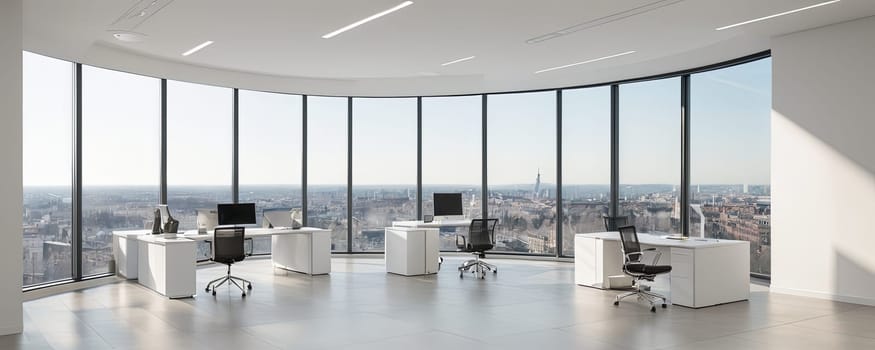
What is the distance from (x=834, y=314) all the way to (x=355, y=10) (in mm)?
6568

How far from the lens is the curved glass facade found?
32.4 ft

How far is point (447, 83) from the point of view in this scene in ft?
43.5

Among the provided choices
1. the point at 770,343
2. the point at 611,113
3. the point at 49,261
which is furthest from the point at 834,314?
the point at 49,261

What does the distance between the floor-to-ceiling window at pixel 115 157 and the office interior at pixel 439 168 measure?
1.5 inches

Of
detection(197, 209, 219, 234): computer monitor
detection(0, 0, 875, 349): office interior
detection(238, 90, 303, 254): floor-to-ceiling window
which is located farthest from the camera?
detection(238, 90, 303, 254): floor-to-ceiling window

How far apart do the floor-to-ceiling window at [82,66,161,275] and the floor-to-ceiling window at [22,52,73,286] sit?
1.02ft

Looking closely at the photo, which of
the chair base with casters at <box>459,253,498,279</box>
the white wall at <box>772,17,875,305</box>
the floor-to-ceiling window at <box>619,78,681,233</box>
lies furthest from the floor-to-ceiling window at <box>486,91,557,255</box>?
the white wall at <box>772,17,875,305</box>

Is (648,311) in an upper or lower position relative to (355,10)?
lower

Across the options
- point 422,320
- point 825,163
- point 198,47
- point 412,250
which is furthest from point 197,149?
point 825,163

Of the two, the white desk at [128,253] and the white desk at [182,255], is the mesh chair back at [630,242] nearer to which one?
the white desk at [182,255]

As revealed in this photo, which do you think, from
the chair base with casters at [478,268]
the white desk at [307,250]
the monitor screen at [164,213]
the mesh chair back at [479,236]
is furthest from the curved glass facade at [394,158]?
the mesh chair back at [479,236]

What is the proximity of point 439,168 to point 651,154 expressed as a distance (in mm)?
4323

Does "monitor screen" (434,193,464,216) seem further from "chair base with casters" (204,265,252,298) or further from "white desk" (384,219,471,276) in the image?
"chair base with casters" (204,265,252,298)

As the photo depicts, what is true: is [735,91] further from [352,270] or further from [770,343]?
[352,270]
